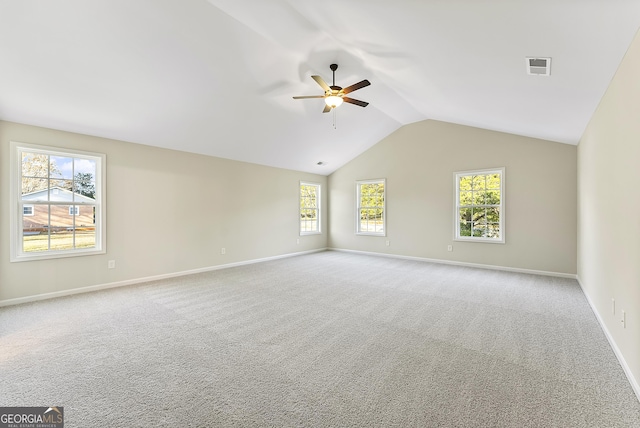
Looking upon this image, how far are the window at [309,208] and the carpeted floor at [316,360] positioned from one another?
4.06 m

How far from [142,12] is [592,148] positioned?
5430 millimetres

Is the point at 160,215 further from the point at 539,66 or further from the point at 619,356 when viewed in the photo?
the point at 619,356

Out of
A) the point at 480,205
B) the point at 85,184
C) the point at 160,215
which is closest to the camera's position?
the point at 85,184

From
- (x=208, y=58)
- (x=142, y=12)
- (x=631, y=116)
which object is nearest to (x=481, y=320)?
(x=631, y=116)

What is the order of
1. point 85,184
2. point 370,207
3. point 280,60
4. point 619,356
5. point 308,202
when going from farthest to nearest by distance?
1. point 308,202
2. point 370,207
3. point 85,184
4. point 280,60
5. point 619,356

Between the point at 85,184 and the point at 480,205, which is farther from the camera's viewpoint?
the point at 480,205

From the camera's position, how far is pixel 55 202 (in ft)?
13.8

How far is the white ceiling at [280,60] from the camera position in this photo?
2.23 metres

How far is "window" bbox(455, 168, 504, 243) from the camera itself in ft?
19.7

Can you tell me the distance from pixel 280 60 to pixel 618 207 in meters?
3.99

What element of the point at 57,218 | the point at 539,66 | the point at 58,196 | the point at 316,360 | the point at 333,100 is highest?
the point at 333,100

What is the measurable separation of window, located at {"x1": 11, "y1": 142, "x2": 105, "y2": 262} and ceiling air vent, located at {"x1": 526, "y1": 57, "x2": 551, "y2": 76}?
5.73 metres

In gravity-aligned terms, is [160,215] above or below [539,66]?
below

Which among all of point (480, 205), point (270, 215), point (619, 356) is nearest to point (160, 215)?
point (270, 215)
